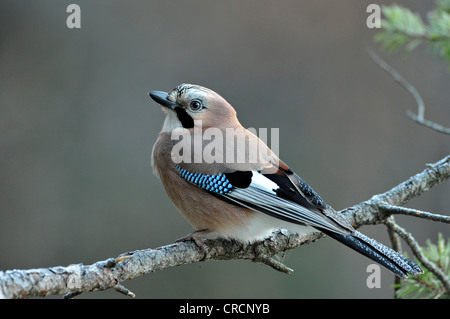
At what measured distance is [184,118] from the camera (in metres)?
2.92

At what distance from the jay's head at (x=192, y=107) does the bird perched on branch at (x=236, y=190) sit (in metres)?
0.07

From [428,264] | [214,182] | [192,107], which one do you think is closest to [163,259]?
[214,182]

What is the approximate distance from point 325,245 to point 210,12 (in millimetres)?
2779

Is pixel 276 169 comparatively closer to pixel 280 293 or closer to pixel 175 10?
pixel 280 293

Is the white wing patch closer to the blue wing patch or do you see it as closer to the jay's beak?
the blue wing patch

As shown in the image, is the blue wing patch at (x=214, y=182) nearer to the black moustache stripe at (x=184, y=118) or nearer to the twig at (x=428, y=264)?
the black moustache stripe at (x=184, y=118)

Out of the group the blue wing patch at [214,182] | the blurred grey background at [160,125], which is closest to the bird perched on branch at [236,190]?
the blue wing patch at [214,182]

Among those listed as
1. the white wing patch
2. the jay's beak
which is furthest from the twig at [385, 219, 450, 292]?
the jay's beak

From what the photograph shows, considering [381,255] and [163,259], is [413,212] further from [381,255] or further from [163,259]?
[163,259]

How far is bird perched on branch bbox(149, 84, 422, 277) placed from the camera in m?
2.37

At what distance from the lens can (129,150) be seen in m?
5.20

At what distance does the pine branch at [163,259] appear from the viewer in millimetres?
1649

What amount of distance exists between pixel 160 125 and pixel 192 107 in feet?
7.83
